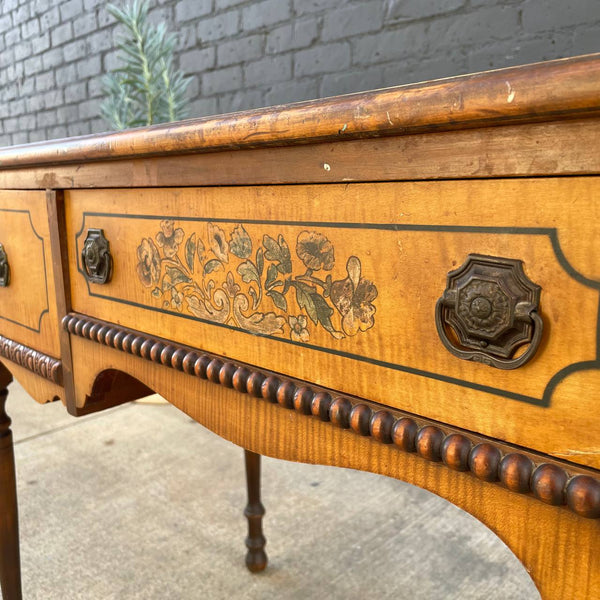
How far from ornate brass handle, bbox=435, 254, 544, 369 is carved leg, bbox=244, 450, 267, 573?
0.88 m

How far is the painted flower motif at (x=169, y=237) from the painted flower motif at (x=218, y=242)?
43 mm

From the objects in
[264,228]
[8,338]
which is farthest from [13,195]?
[264,228]

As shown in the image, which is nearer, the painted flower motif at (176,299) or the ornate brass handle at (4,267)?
the painted flower motif at (176,299)

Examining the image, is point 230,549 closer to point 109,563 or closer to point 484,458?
point 109,563

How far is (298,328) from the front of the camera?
449 millimetres

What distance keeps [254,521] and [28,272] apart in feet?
2.27

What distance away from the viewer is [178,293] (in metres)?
0.56

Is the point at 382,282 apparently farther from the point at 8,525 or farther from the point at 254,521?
the point at 254,521

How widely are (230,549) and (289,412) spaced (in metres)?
0.87

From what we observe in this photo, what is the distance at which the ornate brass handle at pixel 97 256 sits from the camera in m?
0.63

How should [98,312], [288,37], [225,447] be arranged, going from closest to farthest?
[98,312] < [225,447] < [288,37]

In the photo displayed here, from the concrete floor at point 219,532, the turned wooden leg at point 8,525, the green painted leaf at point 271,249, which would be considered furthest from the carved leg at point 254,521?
the green painted leaf at point 271,249

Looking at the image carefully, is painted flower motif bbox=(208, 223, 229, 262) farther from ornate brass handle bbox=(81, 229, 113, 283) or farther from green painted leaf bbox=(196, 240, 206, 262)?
ornate brass handle bbox=(81, 229, 113, 283)

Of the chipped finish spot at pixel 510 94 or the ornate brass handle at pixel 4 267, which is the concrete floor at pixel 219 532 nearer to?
the ornate brass handle at pixel 4 267
